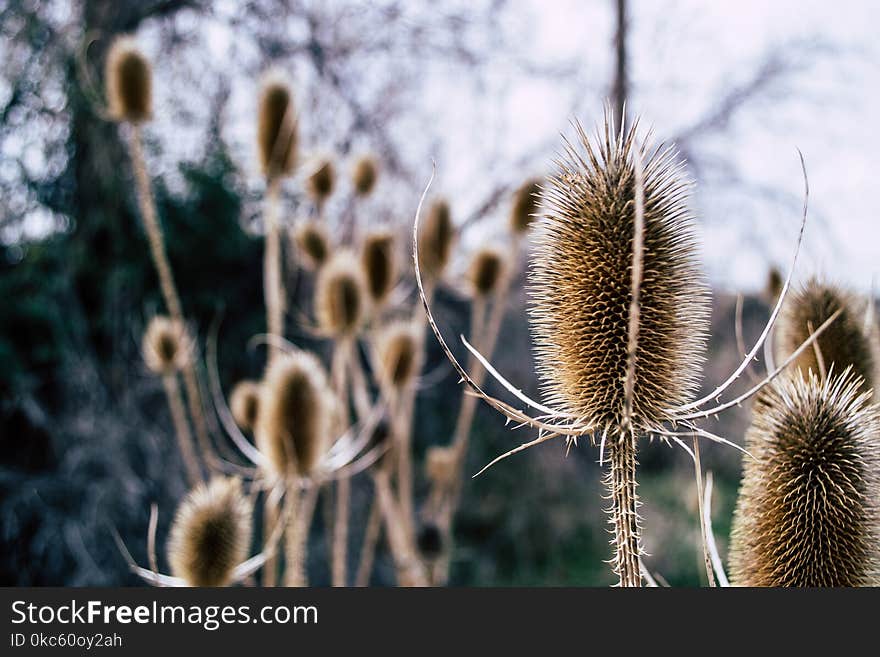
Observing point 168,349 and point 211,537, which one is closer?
point 211,537

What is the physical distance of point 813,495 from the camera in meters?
0.75

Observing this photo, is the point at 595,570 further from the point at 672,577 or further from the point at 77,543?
the point at 77,543

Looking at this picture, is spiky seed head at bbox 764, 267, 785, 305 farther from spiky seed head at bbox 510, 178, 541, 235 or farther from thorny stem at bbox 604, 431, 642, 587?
thorny stem at bbox 604, 431, 642, 587

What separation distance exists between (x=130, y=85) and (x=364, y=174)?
2.37ft

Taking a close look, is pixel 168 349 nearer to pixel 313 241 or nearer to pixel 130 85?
pixel 313 241

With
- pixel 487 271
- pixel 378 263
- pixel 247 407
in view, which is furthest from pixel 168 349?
pixel 487 271

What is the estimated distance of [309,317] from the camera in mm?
4320

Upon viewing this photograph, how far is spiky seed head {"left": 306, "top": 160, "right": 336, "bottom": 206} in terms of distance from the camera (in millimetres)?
2191

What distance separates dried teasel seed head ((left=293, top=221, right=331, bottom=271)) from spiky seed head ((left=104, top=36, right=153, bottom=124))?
517 mm

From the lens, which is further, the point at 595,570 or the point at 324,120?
the point at 595,570

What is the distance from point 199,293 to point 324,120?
3.84 feet

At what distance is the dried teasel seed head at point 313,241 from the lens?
217cm

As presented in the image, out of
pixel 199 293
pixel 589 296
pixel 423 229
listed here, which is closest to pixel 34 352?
pixel 199 293

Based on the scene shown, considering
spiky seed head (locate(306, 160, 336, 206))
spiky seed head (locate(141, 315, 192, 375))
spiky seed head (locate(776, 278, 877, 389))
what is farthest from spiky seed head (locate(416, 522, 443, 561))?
spiky seed head (locate(776, 278, 877, 389))
